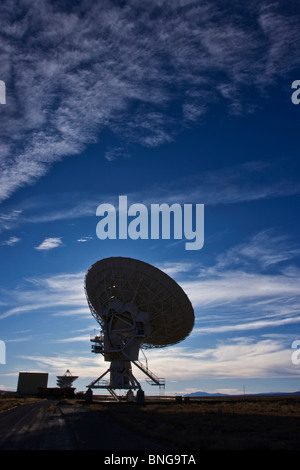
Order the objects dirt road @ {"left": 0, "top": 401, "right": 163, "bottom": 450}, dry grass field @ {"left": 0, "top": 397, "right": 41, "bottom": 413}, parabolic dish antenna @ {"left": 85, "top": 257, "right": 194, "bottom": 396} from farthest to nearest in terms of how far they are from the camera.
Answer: parabolic dish antenna @ {"left": 85, "top": 257, "right": 194, "bottom": 396} → dry grass field @ {"left": 0, "top": 397, "right": 41, "bottom": 413} → dirt road @ {"left": 0, "top": 401, "right": 163, "bottom": 450}

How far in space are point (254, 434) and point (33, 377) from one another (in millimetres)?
113668

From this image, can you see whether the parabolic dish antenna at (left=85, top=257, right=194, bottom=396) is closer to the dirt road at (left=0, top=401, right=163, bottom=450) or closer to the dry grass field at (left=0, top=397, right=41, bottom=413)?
the dry grass field at (left=0, top=397, right=41, bottom=413)

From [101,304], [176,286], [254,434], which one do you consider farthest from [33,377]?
[254,434]

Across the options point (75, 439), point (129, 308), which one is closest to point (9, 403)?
point (129, 308)

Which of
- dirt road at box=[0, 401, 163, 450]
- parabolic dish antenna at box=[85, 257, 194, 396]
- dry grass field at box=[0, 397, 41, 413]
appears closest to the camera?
dirt road at box=[0, 401, 163, 450]

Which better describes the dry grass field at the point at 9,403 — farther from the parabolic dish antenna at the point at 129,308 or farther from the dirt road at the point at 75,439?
the dirt road at the point at 75,439

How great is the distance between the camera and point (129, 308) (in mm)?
48781

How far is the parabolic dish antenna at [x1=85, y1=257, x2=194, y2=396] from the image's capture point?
158 feet

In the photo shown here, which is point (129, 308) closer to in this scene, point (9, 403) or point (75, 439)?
point (9, 403)

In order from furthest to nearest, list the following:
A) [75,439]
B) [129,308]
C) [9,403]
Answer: [9,403] → [129,308] → [75,439]

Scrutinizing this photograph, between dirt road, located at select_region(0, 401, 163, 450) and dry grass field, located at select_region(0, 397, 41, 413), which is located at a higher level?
dirt road, located at select_region(0, 401, 163, 450)

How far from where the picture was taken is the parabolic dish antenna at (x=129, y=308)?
48062 mm

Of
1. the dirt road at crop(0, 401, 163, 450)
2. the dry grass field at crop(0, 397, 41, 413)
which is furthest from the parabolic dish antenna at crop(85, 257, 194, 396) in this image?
the dirt road at crop(0, 401, 163, 450)

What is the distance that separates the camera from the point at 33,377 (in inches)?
4656
